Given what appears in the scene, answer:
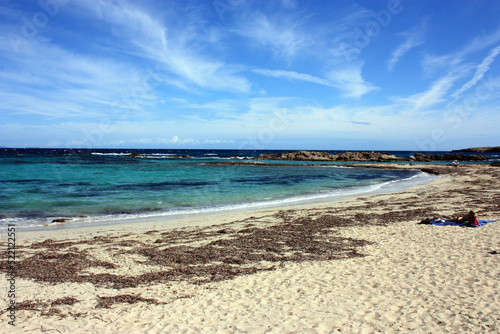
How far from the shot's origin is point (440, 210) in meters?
14.7

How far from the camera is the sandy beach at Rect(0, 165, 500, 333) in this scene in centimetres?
500

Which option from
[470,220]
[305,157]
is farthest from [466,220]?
[305,157]

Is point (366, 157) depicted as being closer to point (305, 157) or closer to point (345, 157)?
point (345, 157)

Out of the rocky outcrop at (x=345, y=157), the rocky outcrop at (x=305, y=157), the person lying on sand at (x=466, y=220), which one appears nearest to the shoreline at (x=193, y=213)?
the person lying on sand at (x=466, y=220)

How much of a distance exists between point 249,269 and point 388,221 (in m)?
8.09

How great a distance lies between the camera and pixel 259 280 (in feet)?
22.5

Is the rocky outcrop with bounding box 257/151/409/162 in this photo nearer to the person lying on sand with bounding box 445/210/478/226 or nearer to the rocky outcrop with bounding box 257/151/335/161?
the rocky outcrop with bounding box 257/151/335/161

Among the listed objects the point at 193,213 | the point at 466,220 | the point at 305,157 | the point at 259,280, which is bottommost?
the point at 193,213

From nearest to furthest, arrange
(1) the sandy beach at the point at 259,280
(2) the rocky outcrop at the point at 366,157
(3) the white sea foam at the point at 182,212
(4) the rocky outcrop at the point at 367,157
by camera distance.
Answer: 1. (1) the sandy beach at the point at 259,280
2. (3) the white sea foam at the point at 182,212
3. (4) the rocky outcrop at the point at 367,157
4. (2) the rocky outcrop at the point at 366,157

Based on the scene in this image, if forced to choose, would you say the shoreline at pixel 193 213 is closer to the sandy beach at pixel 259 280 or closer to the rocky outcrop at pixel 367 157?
the sandy beach at pixel 259 280

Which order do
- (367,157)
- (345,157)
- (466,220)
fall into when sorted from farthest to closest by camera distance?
(367,157), (345,157), (466,220)

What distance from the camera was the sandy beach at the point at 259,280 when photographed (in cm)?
500

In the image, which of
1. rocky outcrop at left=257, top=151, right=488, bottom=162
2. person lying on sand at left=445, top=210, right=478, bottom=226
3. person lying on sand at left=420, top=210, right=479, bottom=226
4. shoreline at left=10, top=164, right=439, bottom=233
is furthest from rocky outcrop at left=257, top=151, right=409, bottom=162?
person lying on sand at left=445, top=210, right=478, bottom=226

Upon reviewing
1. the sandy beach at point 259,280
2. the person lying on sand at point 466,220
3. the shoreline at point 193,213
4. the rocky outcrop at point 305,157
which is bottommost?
the shoreline at point 193,213
